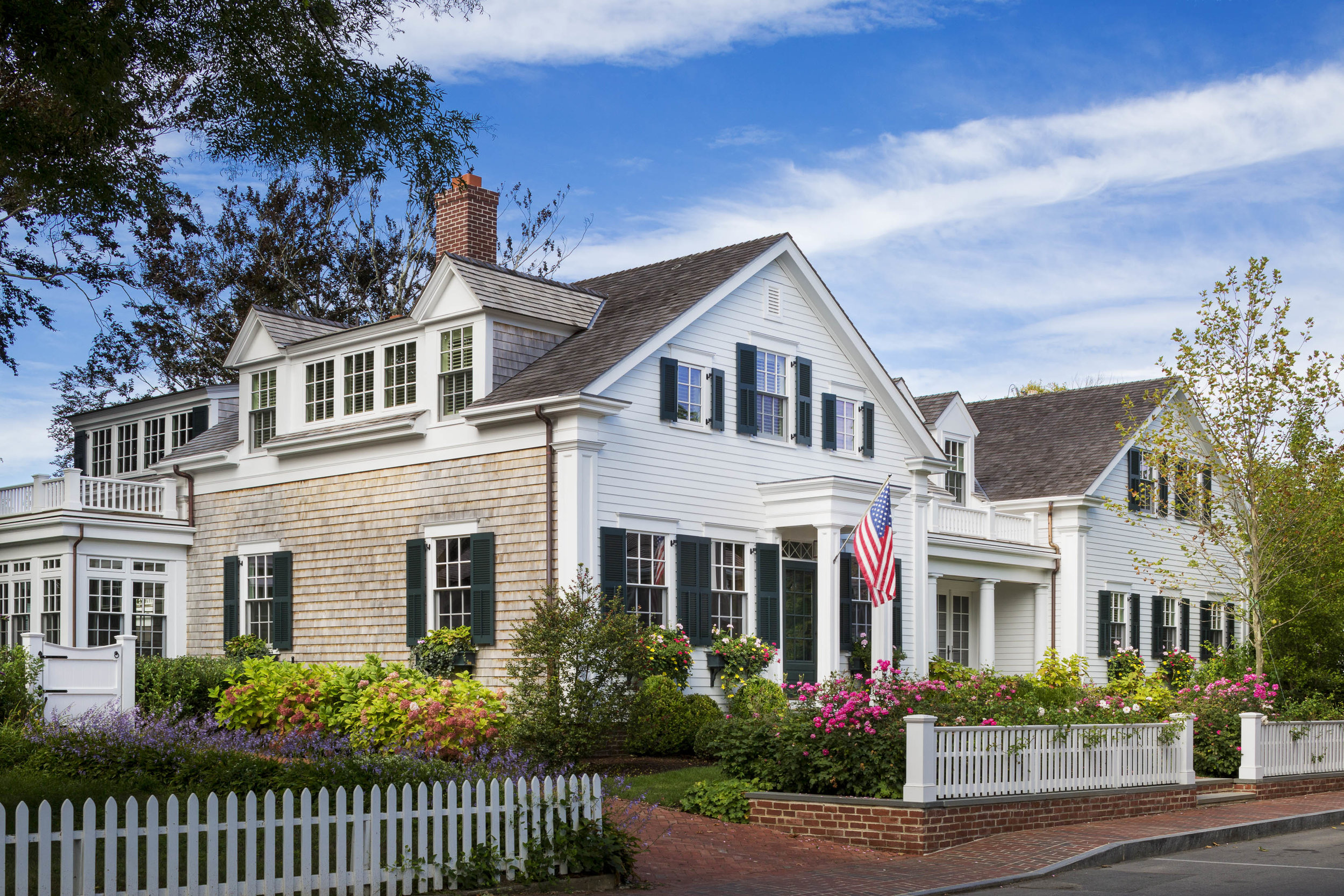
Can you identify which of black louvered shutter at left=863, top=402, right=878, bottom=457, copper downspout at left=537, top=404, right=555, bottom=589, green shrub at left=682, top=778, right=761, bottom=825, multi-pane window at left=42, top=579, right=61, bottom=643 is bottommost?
green shrub at left=682, top=778, right=761, bottom=825

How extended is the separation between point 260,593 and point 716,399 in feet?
29.4

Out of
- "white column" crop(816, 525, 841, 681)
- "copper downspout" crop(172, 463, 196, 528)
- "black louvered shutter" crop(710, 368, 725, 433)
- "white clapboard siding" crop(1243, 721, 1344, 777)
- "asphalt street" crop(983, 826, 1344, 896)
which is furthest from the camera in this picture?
"copper downspout" crop(172, 463, 196, 528)

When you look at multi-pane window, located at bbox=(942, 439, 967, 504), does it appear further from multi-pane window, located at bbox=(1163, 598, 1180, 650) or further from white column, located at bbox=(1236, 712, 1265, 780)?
white column, located at bbox=(1236, 712, 1265, 780)

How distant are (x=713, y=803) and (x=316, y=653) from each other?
10787 mm

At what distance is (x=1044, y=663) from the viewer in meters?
28.0

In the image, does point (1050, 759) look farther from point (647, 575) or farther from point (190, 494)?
point (190, 494)

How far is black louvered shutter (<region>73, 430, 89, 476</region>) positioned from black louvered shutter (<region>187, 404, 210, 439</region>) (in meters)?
4.54

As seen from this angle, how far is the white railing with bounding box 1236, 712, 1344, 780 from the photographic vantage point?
18766 mm

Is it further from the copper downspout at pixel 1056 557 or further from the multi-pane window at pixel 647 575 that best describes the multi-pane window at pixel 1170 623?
the multi-pane window at pixel 647 575

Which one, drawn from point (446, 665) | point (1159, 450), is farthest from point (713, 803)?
point (1159, 450)

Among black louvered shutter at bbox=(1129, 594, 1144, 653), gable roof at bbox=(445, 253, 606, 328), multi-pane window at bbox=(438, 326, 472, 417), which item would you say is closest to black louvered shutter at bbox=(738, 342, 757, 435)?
gable roof at bbox=(445, 253, 606, 328)

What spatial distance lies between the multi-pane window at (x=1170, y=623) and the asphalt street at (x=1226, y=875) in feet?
61.6

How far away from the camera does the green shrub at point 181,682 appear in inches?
816

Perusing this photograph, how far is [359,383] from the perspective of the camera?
75.8 ft
